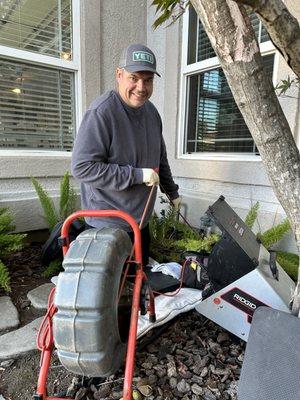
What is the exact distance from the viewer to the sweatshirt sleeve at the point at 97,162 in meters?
1.67

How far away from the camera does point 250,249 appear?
1.79 meters

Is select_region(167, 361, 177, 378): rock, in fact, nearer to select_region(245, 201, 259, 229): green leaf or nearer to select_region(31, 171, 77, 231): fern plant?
select_region(245, 201, 259, 229): green leaf

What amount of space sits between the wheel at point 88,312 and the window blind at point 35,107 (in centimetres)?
266

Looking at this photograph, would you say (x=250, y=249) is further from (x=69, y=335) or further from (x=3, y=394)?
(x=3, y=394)

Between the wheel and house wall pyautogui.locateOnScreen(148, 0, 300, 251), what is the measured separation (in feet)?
7.12

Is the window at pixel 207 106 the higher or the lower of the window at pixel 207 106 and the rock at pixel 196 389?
the higher

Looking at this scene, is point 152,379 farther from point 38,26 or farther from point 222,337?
point 38,26

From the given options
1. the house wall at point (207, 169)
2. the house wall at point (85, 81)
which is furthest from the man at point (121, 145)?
the house wall at point (85, 81)

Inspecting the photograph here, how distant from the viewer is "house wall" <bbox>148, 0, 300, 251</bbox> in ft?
9.04

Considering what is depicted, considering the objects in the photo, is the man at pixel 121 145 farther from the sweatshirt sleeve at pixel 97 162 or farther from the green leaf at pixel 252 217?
the green leaf at pixel 252 217

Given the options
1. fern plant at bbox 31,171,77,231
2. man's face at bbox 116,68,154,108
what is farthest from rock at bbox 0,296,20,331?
man's face at bbox 116,68,154,108

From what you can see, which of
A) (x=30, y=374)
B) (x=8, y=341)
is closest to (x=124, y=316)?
(x=30, y=374)

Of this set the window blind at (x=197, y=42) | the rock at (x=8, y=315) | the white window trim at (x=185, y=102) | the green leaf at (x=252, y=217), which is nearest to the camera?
the rock at (x=8, y=315)

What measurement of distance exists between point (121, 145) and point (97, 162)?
20 centimetres
